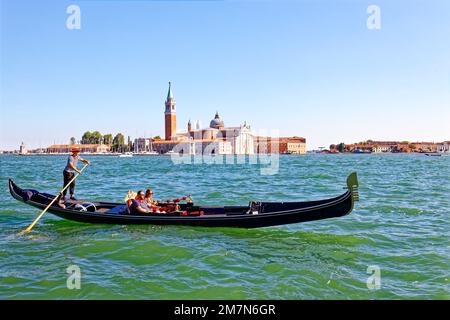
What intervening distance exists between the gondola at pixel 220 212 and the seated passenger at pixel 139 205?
92 mm

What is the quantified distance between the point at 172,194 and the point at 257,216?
768 centimetres

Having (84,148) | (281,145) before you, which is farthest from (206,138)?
(84,148)

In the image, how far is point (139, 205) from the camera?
7191 millimetres

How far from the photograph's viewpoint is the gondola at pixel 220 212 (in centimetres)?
623

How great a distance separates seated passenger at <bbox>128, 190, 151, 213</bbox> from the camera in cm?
716

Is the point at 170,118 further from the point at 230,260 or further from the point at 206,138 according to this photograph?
the point at 230,260

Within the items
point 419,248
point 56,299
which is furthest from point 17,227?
point 419,248

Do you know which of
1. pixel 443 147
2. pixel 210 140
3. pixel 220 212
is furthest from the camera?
pixel 443 147

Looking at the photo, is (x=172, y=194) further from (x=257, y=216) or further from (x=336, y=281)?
(x=336, y=281)

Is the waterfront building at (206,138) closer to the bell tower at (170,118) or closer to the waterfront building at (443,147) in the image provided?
the bell tower at (170,118)

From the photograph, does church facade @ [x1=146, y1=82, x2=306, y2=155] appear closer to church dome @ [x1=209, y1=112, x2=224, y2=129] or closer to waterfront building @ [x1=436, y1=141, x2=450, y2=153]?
church dome @ [x1=209, y1=112, x2=224, y2=129]

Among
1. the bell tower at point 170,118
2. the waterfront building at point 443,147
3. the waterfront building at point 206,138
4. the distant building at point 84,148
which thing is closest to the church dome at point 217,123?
the waterfront building at point 206,138

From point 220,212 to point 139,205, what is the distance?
1.45 m

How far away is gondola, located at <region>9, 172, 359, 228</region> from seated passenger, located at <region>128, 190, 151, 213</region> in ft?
0.30
